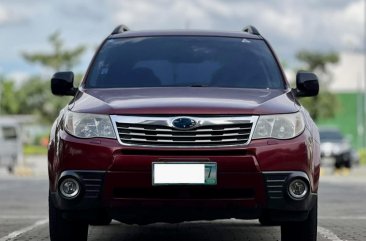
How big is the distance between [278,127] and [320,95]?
2456 inches

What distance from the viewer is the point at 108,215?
5.84 m

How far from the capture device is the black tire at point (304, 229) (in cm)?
637

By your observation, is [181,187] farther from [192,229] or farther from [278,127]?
[192,229]

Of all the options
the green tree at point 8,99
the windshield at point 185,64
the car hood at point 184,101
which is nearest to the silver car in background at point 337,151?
the windshield at point 185,64

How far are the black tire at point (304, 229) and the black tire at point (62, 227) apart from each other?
1508mm

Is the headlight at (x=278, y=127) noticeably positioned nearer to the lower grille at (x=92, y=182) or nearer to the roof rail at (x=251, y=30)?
the lower grille at (x=92, y=182)

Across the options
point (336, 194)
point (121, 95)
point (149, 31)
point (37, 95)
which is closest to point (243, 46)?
point (149, 31)

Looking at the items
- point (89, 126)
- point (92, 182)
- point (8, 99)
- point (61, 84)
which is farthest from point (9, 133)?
point (8, 99)

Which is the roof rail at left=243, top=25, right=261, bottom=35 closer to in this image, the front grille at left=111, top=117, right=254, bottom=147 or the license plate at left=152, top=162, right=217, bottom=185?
the front grille at left=111, top=117, right=254, bottom=147

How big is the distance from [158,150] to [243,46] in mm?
1975

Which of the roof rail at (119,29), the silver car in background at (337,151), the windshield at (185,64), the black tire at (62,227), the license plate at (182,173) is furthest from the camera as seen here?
the silver car in background at (337,151)

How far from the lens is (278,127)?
588cm

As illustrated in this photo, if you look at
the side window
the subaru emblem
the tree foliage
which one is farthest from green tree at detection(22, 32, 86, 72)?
the subaru emblem

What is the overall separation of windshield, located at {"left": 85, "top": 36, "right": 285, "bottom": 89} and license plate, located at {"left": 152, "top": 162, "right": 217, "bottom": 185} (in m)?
1.22
